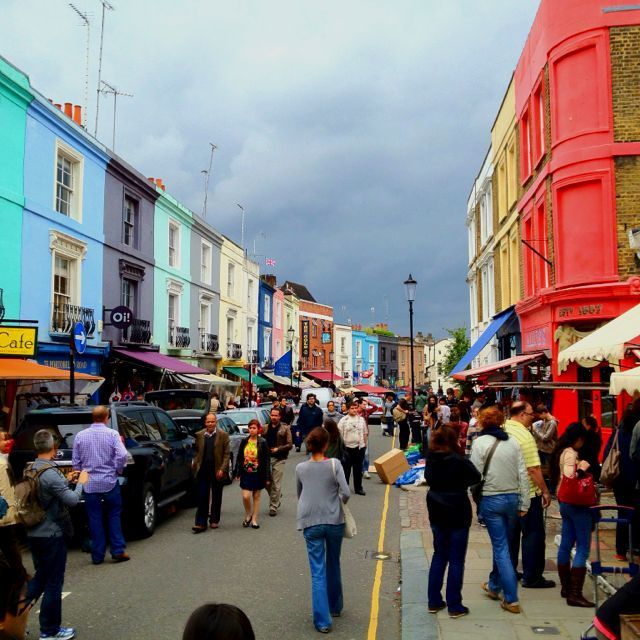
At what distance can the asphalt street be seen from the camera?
609cm

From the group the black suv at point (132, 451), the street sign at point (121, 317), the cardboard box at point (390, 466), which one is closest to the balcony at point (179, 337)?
the street sign at point (121, 317)

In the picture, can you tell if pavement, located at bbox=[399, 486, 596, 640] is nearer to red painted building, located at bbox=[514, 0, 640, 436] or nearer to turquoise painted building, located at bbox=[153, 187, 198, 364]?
red painted building, located at bbox=[514, 0, 640, 436]

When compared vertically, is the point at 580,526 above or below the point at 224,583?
above

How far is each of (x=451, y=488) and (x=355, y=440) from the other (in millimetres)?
7574

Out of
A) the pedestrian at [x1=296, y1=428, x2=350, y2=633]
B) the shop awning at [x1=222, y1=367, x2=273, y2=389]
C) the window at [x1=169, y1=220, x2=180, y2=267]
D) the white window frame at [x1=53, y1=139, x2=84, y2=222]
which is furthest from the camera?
the shop awning at [x1=222, y1=367, x2=273, y2=389]

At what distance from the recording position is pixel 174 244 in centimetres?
2969

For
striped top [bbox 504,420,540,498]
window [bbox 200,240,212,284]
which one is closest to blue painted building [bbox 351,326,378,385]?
window [bbox 200,240,212,284]

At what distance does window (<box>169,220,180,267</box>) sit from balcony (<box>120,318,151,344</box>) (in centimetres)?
413

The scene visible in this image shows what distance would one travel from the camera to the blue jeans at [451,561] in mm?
6125

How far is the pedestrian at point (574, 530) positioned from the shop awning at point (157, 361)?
60.9 ft

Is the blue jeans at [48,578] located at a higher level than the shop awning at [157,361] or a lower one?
lower

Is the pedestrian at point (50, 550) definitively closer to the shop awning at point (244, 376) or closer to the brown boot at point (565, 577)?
the brown boot at point (565, 577)

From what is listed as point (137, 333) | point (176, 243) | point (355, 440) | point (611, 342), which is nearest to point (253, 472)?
point (355, 440)

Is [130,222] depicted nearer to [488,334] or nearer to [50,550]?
[488,334]
